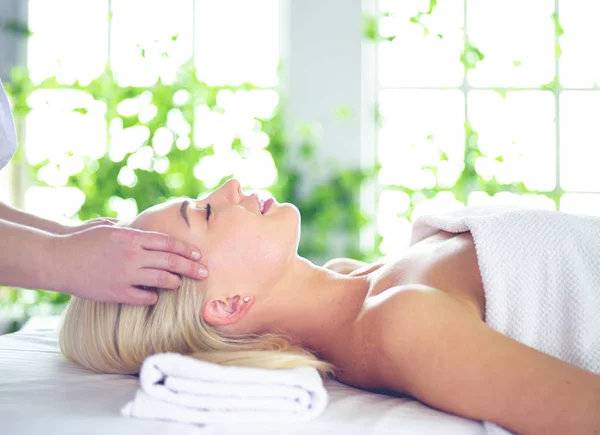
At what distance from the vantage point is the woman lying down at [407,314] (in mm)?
1119

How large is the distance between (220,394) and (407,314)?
40 centimetres

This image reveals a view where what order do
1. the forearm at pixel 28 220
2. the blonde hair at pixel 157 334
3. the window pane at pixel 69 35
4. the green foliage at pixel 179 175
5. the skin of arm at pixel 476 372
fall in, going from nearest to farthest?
the skin of arm at pixel 476 372, the blonde hair at pixel 157 334, the forearm at pixel 28 220, the green foliage at pixel 179 175, the window pane at pixel 69 35

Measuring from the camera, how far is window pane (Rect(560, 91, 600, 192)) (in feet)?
10.9

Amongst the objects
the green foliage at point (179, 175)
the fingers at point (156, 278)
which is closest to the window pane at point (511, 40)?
the green foliage at point (179, 175)

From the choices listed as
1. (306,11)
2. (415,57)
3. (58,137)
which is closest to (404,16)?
(415,57)

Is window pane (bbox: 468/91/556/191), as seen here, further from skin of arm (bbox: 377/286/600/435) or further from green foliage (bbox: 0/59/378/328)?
skin of arm (bbox: 377/286/600/435)

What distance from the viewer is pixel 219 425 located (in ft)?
3.59

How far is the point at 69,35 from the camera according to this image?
355 cm

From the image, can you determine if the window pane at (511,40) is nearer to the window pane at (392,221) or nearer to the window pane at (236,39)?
the window pane at (392,221)

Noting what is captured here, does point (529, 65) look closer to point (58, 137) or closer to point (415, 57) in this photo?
point (415, 57)

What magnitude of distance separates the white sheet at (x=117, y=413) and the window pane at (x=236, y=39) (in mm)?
2310

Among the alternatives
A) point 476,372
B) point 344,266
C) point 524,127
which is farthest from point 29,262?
point 524,127

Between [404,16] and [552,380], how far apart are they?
2614mm

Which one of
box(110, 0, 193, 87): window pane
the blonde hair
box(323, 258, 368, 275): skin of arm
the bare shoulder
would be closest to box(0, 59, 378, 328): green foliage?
box(110, 0, 193, 87): window pane
